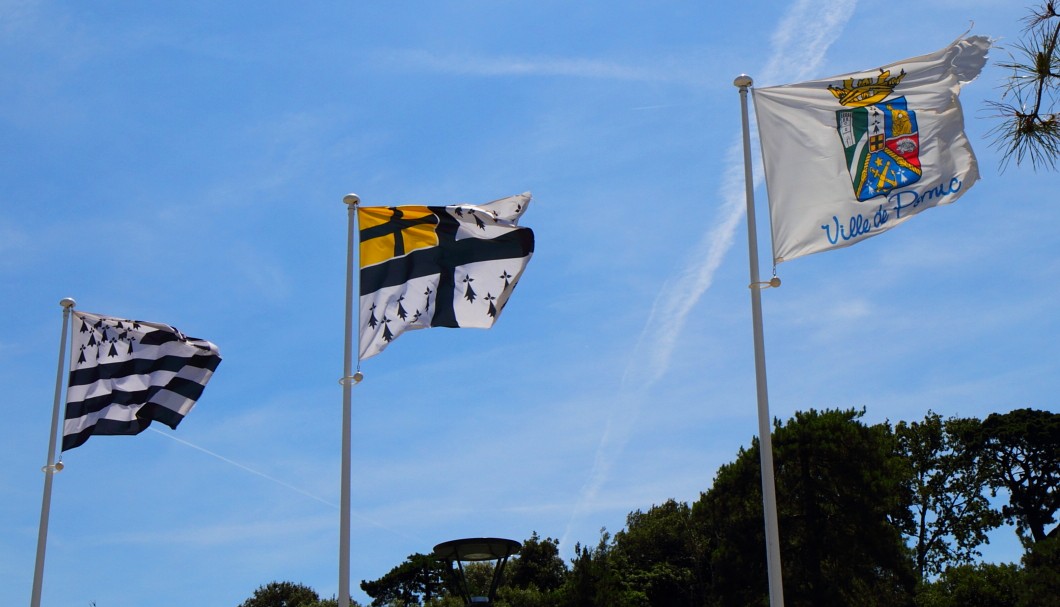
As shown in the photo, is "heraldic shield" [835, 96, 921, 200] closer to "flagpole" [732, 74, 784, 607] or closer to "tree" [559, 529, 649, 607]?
"flagpole" [732, 74, 784, 607]

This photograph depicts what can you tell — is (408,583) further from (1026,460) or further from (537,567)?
A: (1026,460)

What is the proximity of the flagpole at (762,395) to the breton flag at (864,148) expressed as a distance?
0.31 metres

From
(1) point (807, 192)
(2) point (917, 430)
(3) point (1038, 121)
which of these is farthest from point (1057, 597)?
(3) point (1038, 121)

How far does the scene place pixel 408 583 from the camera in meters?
76.1

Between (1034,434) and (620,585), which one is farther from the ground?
(1034,434)

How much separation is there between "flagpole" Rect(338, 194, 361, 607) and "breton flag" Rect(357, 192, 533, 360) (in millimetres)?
205

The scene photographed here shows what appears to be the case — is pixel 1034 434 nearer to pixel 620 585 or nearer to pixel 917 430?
pixel 917 430

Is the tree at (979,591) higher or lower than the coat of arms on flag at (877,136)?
lower

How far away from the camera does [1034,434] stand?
66.8 metres

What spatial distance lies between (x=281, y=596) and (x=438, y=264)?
7246cm

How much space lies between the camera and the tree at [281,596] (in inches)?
3263

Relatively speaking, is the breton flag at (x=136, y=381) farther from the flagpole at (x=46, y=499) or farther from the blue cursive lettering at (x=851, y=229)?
the blue cursive lettering at (x=851, y=229)

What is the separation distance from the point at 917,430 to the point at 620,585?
2425 centimetres

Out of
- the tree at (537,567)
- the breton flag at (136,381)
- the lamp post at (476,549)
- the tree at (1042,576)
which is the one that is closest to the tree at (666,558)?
the tree at (537,567)
